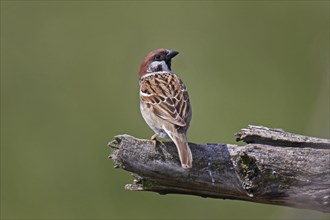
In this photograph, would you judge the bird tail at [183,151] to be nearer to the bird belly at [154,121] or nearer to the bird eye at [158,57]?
the bird belly at [154,121]

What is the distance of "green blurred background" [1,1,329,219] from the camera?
793 cm

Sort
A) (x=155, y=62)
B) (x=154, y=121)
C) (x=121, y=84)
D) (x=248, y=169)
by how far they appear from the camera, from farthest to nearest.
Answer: (x=121, y=84)
(x=155, y=62)
(x=154, y=121)
(x=248, y=169)

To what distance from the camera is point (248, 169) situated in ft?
12.8

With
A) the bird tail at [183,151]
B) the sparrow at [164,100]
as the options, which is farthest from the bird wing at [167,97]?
the bird tail at [183,151]

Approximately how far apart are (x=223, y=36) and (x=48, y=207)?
2.67 metres

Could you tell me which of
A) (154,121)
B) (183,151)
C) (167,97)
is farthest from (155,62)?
(183,151)

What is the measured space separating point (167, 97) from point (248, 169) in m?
1.38

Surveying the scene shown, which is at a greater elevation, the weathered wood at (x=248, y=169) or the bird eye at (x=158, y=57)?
the bird eye at (x=158, y=57)

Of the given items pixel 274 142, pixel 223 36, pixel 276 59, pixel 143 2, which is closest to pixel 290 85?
pixel 276 59

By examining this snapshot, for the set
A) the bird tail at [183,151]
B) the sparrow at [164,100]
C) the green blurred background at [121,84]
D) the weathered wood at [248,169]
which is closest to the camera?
the weathered wood at [248,169]

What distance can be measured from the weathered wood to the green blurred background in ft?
11.1

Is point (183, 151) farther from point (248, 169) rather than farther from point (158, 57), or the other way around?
point (158, 57)

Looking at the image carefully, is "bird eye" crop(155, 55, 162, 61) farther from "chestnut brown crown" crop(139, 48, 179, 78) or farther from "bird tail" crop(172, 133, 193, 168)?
"bird tail" crop(172, 133, 193, 168)

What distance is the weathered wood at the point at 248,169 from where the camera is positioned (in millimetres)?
3756
